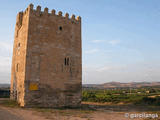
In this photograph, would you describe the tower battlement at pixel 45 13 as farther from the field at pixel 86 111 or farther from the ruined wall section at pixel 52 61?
the field at pixel 86 111

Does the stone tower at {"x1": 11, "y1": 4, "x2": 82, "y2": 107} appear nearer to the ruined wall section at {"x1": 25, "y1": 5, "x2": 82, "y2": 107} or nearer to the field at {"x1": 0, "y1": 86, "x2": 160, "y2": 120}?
the ruined wall section at {"x1": 25, "y1": 5, "x2": 82, "y2": 107}

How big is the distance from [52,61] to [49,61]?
0.26m

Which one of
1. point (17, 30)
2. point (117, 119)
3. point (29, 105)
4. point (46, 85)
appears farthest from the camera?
point (17, 30)

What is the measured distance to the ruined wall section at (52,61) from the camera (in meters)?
13.1

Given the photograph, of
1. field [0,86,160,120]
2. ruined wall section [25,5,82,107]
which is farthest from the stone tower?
field [0,86,160,120]

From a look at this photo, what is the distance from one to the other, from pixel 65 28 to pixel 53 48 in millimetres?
2257

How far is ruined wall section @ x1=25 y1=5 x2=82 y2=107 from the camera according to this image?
13117 mm

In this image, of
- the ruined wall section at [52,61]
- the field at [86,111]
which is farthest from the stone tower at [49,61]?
the field at [86,111]

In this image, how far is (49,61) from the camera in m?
13.9

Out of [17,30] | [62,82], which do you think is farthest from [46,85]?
[17,30]

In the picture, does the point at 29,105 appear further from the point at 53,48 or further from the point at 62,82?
the point at 53,48

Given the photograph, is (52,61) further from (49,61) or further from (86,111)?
(86,111)

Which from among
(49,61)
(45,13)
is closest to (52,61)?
(49,61)

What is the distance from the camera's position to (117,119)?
30.8ft
